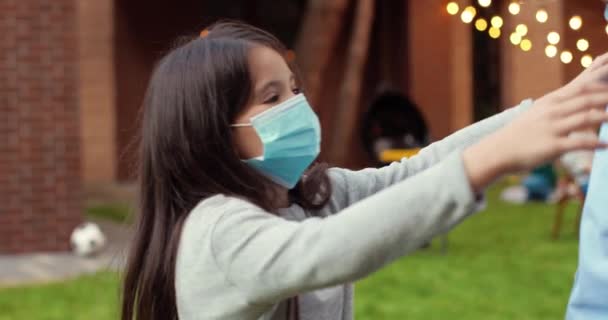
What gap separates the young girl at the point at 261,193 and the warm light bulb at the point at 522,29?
165mm

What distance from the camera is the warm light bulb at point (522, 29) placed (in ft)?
6.59

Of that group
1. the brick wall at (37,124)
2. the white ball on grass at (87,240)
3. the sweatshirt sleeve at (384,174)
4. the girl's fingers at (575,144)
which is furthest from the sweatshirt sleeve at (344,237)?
the brick wall at (37,124)

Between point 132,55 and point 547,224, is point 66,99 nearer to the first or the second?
point 547,224

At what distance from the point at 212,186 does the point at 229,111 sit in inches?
5.2

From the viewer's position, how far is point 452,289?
6.95 meters

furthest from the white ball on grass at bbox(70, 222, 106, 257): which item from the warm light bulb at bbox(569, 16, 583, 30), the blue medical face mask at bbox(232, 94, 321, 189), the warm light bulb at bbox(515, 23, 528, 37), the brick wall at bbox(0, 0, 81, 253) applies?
the warm light bulb at bbox(569, 16, 583, 30)

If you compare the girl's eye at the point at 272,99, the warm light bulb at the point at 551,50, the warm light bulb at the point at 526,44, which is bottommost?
the girl's eye at the point at 272,99

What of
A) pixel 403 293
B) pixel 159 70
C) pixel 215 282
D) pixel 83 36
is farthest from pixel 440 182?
pixel 83 36

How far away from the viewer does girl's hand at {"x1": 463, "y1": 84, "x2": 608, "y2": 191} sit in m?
1.39

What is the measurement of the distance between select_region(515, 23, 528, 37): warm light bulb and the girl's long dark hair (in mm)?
414

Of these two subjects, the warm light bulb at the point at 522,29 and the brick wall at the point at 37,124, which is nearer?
the warm light bulb at the point at 522,29

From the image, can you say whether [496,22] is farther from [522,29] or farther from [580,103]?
[580,103]

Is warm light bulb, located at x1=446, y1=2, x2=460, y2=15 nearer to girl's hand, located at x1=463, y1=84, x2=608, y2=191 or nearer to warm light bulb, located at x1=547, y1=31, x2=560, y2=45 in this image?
warm light bulb, located at x1=547, y1=31, x2=560, y2=45

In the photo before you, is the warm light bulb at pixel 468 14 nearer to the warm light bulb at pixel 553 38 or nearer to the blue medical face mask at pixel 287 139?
the warm light bulb at pixel 553 38
